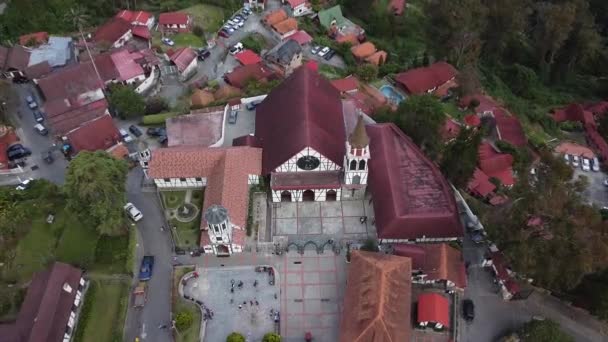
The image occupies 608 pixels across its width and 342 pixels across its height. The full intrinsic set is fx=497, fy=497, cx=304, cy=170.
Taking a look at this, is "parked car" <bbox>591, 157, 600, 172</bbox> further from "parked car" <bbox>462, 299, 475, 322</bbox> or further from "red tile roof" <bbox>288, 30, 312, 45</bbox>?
"red tile roof" <bbox>288, 30, 312, 45</bbox>

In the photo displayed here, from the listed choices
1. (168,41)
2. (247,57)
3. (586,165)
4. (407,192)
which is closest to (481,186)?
(407,192)

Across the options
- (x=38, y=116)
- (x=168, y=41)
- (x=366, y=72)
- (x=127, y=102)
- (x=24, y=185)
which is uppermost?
(x=168, y=41)

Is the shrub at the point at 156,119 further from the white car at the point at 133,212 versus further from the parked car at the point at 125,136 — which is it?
the white car at the point at 133,212

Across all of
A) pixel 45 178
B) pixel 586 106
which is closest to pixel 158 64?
pixel 45 178

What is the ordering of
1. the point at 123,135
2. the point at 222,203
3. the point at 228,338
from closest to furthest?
the point at 228,338
the point at 222,203
the point at 123,135

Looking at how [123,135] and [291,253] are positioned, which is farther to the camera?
[123,135]

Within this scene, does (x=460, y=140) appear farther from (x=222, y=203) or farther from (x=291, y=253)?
(x=222, y=203)

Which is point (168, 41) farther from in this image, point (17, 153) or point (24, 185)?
point (24, 185)

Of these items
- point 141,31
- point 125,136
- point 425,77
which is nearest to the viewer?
point 125,136
